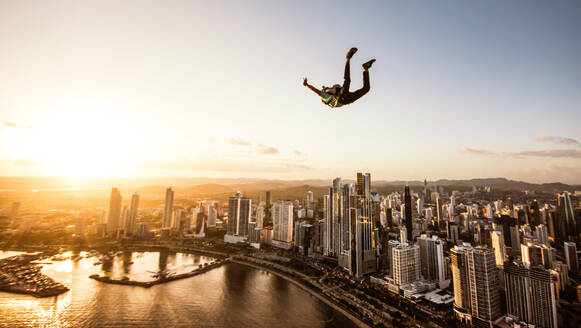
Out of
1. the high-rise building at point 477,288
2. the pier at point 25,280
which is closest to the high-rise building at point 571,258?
the high-rise building at point 477,288

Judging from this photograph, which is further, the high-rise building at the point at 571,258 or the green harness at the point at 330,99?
the high-rise building at the point at 571,258

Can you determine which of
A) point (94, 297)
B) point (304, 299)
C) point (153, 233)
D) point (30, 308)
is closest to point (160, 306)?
A: point (94, 297)

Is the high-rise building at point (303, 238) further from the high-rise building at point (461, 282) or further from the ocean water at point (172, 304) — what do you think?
the high-rise building at point (461, 282)

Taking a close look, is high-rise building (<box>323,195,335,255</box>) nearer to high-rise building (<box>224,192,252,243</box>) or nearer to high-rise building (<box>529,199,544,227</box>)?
high-rise building (<box>224,192,252,243</box>)

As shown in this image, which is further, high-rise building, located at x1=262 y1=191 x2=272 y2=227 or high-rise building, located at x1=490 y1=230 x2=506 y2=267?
high-rise building, located at x1=262 y1=191 x2=272 y2=227

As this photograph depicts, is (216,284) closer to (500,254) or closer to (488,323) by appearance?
(488,323)

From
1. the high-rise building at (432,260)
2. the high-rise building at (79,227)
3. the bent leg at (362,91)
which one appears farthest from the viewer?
the high-rise building at (79,227)

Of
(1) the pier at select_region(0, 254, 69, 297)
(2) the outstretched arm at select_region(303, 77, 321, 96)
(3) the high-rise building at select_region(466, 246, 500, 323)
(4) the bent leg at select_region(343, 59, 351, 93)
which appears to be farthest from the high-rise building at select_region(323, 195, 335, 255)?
(4) the bent leg at select_region(343, 59, 351, 93)

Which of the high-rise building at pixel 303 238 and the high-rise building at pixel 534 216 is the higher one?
the high-rise building at pixel 534 216
